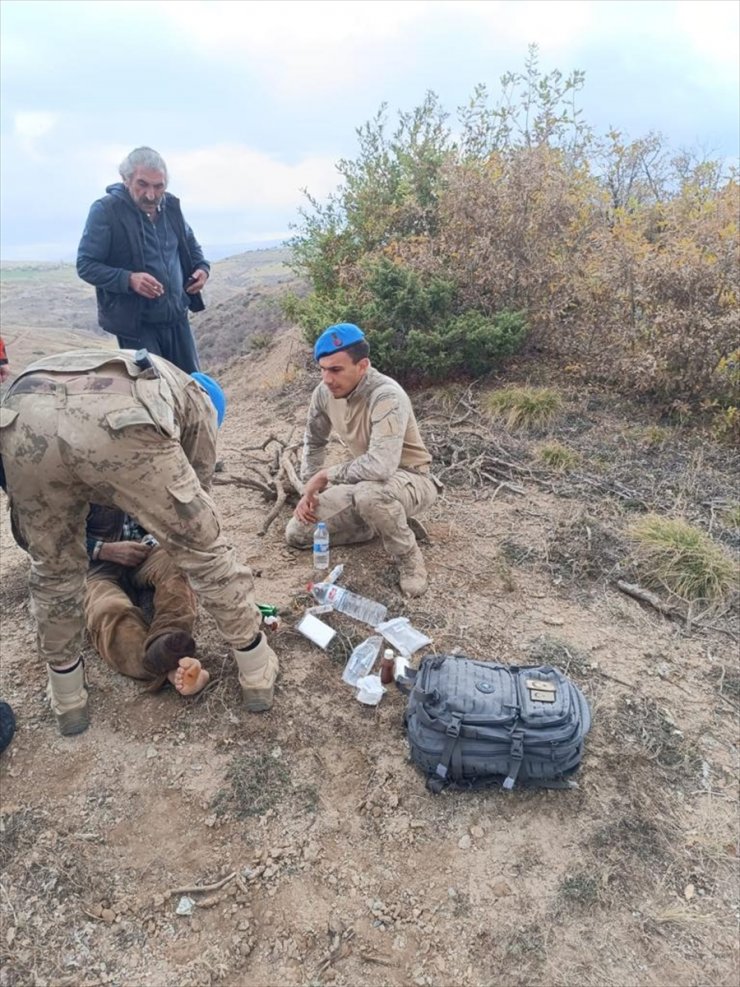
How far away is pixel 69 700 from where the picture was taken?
280 cm

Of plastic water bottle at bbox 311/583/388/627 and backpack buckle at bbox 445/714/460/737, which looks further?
plastic water bottle at bbox 311/583/388/627

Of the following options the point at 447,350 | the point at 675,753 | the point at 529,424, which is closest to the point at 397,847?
the point at 675,753

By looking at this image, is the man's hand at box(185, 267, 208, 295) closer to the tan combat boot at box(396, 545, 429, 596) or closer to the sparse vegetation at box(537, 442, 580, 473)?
the tan combat boot at box(396, 545, 429, 596)

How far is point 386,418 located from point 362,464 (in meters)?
0.30

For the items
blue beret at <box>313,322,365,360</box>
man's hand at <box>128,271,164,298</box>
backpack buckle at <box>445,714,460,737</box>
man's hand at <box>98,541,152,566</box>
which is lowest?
backpack buckle at <box>445,714,460,737</box>

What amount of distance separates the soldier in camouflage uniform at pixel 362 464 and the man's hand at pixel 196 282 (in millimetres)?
1367

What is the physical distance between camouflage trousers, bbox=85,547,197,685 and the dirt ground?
0.61ft

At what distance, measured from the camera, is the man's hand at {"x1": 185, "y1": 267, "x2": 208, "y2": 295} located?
4.55 meters

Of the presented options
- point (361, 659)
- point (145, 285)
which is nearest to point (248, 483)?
point (145, 285)

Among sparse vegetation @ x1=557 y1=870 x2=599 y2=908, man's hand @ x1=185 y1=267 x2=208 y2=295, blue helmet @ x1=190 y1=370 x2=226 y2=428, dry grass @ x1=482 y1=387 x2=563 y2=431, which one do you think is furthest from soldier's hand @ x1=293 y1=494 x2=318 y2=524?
dry grass @ x1=482 y1=387 x2=563 y2=431

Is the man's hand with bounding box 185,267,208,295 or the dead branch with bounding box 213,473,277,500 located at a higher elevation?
the man's hand with bounding box 185,267,208,295

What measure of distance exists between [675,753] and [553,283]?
18.2ft

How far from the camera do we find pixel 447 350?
693 cm

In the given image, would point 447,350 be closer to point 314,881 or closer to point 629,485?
point 629,485
